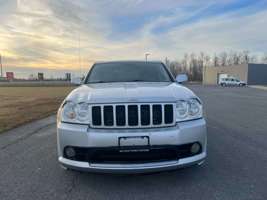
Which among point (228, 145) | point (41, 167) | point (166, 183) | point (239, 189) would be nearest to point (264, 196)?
point (239, 189)

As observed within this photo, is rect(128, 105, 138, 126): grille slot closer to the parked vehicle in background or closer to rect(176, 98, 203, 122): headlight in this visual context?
rect(176, 98, 203, 122): headlight

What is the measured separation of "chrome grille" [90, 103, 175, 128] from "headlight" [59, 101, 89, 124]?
98mm

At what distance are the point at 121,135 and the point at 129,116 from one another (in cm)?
26

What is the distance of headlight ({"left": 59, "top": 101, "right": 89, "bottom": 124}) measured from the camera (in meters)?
3.28

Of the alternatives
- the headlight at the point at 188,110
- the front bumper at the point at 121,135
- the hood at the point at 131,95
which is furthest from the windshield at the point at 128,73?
the front bumper at the point at 121,135

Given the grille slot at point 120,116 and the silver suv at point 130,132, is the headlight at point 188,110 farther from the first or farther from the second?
the grille slot at point 120,116

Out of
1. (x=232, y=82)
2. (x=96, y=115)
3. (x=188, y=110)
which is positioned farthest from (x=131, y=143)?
(x=232, y=82)

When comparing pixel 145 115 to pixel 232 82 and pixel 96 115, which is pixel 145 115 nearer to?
pixel 96 115

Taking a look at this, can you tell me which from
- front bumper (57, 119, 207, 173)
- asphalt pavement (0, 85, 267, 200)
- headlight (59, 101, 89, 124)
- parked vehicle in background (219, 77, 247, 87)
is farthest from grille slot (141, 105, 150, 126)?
parked vehicle in background (219, 77, 247, 87)

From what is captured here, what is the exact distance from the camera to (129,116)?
3.21m

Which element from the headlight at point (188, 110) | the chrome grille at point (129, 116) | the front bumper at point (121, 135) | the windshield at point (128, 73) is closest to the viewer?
the front bumper at point (121, 135)

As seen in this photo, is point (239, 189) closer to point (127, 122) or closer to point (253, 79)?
point (127, 122)

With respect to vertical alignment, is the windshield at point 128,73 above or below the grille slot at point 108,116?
above

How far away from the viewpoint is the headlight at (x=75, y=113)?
328 centimetres
